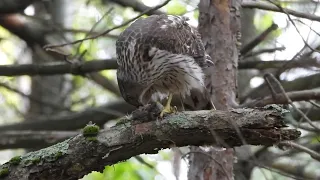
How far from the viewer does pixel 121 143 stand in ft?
9.18

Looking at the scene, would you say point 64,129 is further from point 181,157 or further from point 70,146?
point 70,146

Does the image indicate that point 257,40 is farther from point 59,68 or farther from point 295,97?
point 59,68

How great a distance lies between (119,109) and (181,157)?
6.45ft

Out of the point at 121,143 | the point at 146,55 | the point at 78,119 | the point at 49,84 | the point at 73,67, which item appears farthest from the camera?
the point at 49,84

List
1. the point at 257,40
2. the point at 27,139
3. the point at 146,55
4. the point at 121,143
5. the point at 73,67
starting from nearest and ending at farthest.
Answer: the point at 121,143 < the point at 146,55 < the point at 257,40 < the point at 73,67 < the point at 27,139

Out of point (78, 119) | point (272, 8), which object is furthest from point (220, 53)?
point (78, 119)

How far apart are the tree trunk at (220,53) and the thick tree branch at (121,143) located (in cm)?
108

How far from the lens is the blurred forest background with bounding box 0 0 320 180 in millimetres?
4184

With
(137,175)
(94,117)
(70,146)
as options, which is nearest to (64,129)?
(94,117)

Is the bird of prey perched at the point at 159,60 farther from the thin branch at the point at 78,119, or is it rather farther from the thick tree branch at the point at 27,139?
the thin branch at the point at 78,119

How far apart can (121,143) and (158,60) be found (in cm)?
93

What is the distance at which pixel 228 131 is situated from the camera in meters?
2.68

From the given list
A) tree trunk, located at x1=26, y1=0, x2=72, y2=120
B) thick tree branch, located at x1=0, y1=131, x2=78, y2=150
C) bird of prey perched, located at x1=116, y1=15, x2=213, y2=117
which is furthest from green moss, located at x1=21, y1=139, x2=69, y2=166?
tree trunk, located at x1=26, y1=0, x2=72, y2=120

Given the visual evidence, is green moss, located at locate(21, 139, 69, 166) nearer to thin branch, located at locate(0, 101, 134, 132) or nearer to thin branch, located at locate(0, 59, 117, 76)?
thin branch, located at locate(0, 59, 117, 76)
